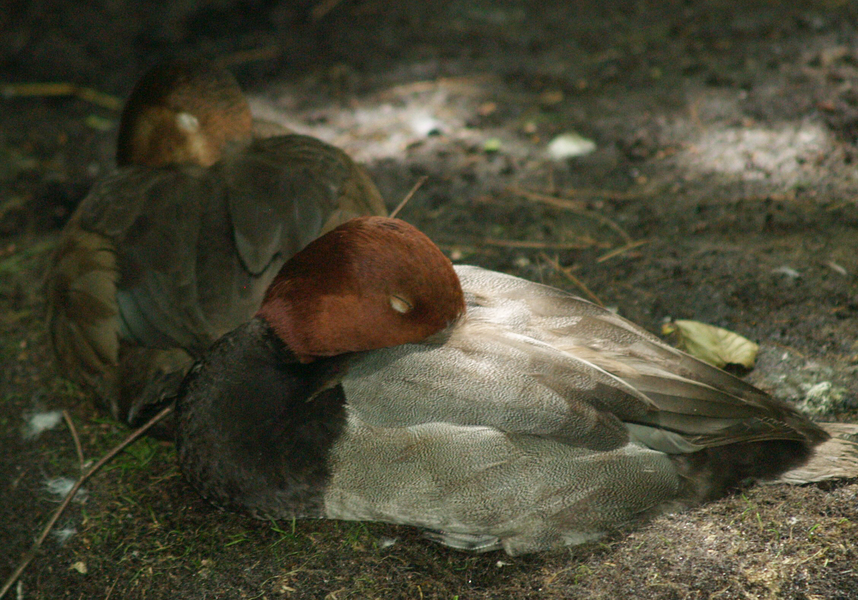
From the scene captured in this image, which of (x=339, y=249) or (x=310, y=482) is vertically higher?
(x=339, y=249)

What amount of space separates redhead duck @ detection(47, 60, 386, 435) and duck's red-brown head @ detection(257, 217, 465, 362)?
353 mm

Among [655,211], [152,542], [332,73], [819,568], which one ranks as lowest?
[152,542]

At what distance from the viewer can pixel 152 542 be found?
2.47m

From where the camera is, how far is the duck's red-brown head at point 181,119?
11.2 ft

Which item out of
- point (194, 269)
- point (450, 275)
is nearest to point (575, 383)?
point (450, 275)

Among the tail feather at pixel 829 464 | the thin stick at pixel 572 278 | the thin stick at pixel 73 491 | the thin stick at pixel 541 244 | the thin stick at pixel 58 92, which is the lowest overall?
the thin stick at pixel 73 491

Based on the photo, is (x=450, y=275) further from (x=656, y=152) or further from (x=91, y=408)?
(x=656, y=152)

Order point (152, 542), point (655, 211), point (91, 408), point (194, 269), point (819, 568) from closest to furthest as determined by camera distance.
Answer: point (819, 568), point (152, 542), point (194, 269), point (91, 408), point (655, 211)

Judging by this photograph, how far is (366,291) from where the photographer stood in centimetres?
225

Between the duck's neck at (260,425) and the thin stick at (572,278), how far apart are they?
4.05ft

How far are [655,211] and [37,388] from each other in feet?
8.69

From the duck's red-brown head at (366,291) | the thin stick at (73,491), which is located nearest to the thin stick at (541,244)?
the duck's red-brown head at (366,291)

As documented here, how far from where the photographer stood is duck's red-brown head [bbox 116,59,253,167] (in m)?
3.41

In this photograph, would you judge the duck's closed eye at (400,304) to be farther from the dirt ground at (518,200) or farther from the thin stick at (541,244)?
Result: the thin stick at (541,244)
